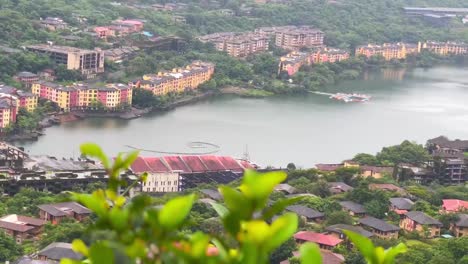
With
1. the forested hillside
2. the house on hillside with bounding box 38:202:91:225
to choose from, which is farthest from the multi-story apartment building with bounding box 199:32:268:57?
the house on hillside with bounding box 38:202:91:225

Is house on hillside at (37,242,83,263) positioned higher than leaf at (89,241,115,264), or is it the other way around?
leaf at (89,241,115,264)

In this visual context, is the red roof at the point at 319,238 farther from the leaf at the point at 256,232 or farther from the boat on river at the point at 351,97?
the boat on river at the point at 351,97

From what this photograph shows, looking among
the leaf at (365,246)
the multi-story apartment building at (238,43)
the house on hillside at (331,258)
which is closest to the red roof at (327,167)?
the house on hillside at (331,258)

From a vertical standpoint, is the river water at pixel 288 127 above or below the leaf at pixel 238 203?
below

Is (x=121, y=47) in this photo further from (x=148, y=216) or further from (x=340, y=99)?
(x=148, y=216)

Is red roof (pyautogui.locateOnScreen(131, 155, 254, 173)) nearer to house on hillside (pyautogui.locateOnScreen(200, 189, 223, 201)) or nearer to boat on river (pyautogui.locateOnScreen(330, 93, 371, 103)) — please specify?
house on hillside (pyautogui.locateOnScreen(200, 189, 223, 201))

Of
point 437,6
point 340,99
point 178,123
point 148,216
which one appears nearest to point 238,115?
point 178,123
